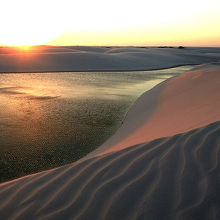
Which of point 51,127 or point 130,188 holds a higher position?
point 130,188

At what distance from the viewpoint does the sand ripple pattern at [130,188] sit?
155 cm

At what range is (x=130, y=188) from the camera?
5.80ft

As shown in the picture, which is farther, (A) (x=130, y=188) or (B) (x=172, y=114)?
(B) (x=172, y=114)

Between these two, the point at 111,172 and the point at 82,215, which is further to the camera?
the point at 111,172

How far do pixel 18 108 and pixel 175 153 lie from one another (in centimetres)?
516

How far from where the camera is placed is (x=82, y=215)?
1549 mm

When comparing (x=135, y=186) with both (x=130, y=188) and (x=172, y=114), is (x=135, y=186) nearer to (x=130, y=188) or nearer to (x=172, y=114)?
(x=130, y=188)

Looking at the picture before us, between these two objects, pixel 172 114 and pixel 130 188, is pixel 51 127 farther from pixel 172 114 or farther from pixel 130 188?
pixel 130 188

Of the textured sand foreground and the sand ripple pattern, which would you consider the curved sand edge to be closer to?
the textured sand foreground

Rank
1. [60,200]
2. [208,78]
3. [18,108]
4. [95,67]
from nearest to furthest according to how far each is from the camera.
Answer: [60,200]
[18,108]
[208,78]
[95,67]

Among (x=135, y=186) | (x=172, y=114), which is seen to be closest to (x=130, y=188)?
(x=135, y=186)

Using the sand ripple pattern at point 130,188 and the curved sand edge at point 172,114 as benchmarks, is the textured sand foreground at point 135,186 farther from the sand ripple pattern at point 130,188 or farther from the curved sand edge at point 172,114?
the curved sand edge at point 172,114

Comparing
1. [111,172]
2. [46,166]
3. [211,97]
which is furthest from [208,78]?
[111,172]

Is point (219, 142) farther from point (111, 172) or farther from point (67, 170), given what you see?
point (67, 170)
